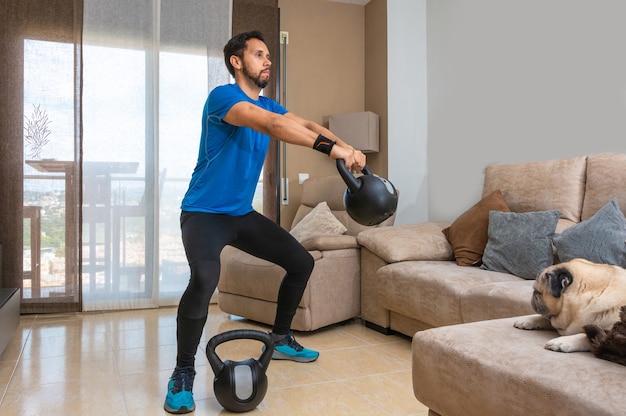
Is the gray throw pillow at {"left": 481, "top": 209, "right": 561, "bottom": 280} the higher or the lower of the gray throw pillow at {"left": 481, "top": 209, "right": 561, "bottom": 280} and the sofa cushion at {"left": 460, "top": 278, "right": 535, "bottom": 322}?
the higher

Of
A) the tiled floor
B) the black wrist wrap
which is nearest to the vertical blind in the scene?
the tiled floor

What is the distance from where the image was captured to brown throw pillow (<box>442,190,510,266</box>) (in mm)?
2863

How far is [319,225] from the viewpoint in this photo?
3.59 metres

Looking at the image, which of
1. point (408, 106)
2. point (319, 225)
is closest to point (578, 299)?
point (319, 225)

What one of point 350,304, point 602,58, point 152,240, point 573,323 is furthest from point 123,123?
Result: point 573,323

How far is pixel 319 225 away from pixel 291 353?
1228 millimetres

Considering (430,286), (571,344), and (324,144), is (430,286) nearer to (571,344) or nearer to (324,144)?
(324,144)

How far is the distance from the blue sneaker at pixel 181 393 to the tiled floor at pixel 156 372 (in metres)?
0.05

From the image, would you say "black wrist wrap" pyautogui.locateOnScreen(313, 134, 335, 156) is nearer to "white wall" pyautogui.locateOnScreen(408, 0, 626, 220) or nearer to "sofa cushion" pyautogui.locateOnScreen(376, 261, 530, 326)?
"sofa cushion" pyautogui.locateOnScreen(376, 261, 530, 326)

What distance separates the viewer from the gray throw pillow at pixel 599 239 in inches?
84.3

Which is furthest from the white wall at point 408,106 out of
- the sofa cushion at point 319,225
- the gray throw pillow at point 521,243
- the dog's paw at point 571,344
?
the dog's paw at point 571,344

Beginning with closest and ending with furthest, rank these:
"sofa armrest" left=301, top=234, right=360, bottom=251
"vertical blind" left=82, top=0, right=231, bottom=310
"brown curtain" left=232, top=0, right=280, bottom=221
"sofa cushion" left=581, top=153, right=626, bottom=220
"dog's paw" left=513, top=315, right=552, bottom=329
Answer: "dog's paw" left=513, top=315, right=552, bottom=329
"sofa cushion" left=581, top=153, right=626, bottom=220
"sofa armrest" left=301, top=234, right=360, bottom=251
"vertical blind" left=82, top=0, right=231, bottom=310
"brown curtain" left=232, top=0, right=280, bottom=221

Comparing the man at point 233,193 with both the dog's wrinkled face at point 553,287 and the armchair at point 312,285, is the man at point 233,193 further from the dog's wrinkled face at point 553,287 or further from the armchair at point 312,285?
the dog's wrinkled face at point 553,287

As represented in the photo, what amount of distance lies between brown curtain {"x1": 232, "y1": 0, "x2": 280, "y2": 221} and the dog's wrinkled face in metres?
3.09
